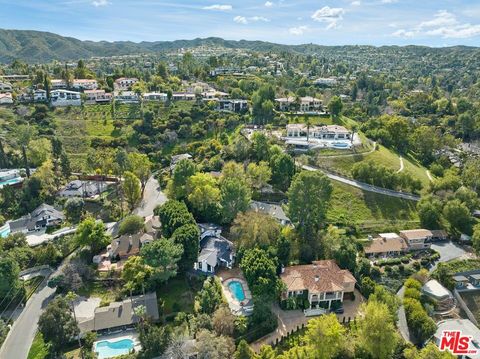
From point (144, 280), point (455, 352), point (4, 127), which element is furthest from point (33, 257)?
point (455, 352)

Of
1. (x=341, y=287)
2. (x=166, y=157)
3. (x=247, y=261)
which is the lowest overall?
(x=341, y=287)

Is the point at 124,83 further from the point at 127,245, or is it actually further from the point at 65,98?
the point at 127,245

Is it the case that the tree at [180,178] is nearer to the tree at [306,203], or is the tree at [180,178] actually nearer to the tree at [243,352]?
the tree at [306,203]

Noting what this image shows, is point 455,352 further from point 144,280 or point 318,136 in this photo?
point 318,136

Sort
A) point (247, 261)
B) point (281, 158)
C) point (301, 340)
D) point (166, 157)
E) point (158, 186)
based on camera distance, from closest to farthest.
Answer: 1. point (301, 340)
2. point (247, 261)
3. point (281, 158)
4. point (158, 186)
5. point (166, 157)

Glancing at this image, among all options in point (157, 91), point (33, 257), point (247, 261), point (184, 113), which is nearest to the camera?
point (247, 261)

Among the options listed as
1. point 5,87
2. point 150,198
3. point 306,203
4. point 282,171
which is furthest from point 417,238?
point 5,87

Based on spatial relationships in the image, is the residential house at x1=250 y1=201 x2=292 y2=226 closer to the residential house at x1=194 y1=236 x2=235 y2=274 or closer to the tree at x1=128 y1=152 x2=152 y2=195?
the residential house at x1=194 y1=236 x2=235 y2=274
